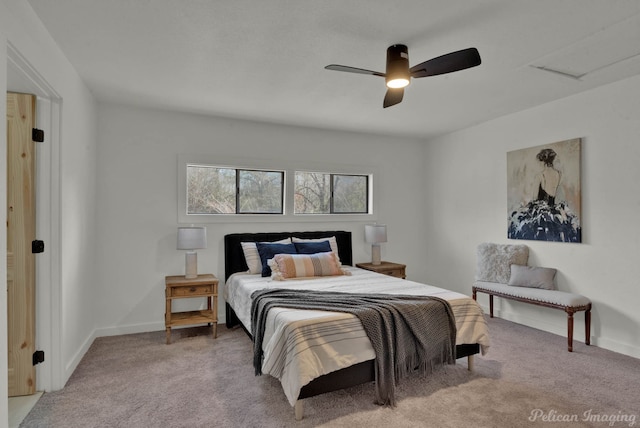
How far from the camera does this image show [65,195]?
2.87 meters

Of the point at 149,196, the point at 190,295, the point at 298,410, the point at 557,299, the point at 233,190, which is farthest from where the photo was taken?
the point at 233,190

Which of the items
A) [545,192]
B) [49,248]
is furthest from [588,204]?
[49,248]

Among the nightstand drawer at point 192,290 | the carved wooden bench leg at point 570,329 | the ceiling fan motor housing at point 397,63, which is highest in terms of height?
the ceiling fan motor housing at point 397,63

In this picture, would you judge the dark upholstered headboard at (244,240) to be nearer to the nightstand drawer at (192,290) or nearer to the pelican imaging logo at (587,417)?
the nightstand drawer at (192,290)

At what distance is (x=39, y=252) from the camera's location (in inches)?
104

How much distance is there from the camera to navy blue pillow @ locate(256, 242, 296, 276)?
4117 mm

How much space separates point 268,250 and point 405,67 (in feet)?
8.27

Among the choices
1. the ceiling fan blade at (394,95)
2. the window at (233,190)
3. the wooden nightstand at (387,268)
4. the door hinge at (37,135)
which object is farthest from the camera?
the wooden nightstand at (387,268)

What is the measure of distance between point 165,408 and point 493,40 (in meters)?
3.47

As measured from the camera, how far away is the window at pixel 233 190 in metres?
4.57

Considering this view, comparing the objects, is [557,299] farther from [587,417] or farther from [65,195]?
[65,195]

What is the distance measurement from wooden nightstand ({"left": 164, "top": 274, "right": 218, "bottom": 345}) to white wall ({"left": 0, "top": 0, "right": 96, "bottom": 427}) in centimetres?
76

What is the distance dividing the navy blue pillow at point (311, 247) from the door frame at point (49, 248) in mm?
2406

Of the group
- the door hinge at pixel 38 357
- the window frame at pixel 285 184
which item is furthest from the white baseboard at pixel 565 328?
the door hinge at pixel 38 357
